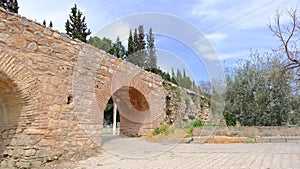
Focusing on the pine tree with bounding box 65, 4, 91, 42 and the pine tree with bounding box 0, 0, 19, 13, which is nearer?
the pine tree with bounding box 0, 0, 19, 13

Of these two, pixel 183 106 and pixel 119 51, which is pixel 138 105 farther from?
pixel 119 51

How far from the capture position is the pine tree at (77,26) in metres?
15.8

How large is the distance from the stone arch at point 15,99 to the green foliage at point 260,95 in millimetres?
8776

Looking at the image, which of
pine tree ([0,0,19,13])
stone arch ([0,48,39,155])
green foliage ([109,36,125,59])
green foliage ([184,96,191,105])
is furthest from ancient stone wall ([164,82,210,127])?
pine tree ([0,0,19,13])

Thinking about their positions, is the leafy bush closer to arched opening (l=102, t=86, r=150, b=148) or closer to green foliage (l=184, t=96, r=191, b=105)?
arched opening (l=102, t=86, r=150, b=148)

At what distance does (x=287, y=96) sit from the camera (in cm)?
1007

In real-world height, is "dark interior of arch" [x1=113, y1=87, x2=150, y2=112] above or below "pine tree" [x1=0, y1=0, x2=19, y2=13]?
below

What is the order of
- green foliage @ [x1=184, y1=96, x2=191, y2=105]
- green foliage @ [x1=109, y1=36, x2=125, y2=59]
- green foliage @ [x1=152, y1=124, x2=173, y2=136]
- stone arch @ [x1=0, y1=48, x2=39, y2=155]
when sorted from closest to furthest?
stone arch @ [x1=0, y1=48, x2=39, y2=155] → green foliage @ [x1=152, y1=124, x2=173, y2=136] → green foliage @ [x1=184, y1=96, x2=191, y2=105] → green foliage @ [x1=109, y1=36, x2=125, y2=59]

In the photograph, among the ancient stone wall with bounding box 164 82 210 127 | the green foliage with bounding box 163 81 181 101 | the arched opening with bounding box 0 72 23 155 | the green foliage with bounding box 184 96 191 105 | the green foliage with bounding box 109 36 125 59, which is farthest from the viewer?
the green foliage with bounding box 109 36 125 59

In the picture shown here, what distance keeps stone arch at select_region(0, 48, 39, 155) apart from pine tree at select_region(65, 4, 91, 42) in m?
11.9

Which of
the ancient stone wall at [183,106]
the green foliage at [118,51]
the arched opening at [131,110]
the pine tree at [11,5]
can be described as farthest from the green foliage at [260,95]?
the pine tree at [11,5]

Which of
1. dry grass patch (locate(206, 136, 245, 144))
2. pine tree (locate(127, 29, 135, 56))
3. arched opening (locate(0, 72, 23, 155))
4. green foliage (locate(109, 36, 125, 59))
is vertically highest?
pine tree (locate(127, 29, 135, 56))

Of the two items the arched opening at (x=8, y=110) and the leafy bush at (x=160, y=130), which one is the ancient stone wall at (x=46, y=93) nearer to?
the arched opening at (x=8, y=110)

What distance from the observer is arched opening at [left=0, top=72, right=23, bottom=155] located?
13.1ft
